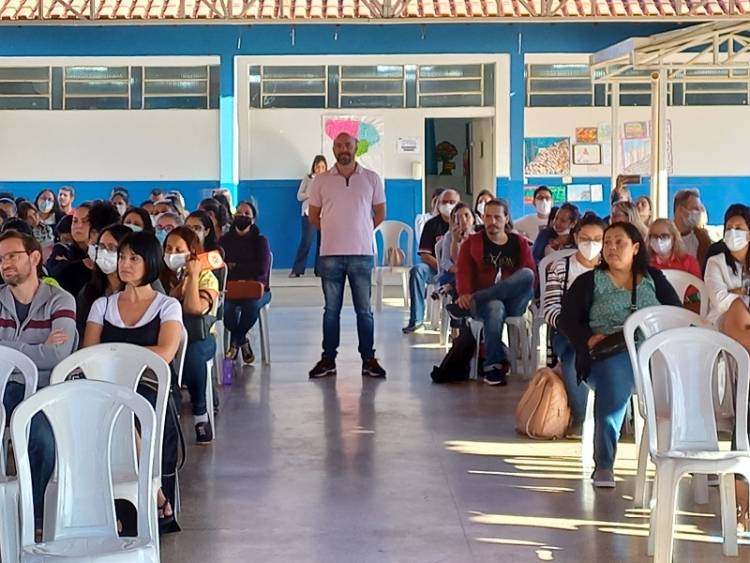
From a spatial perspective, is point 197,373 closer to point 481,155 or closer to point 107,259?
point 107,259

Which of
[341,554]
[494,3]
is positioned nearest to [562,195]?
[494,3]

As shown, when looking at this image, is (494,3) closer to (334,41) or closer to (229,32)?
(334,41)

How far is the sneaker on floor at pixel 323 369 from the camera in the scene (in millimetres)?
8508

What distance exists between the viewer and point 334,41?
16.1m

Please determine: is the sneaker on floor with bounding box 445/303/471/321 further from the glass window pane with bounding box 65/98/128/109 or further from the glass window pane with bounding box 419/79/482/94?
the glass window pane with bounding box 65/98/128/109

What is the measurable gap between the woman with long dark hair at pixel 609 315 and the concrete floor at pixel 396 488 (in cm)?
29

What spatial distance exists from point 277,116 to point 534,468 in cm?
1092

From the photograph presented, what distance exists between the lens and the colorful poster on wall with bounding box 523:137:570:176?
16203 mm

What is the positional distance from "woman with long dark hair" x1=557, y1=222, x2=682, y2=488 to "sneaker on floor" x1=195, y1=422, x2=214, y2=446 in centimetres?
197

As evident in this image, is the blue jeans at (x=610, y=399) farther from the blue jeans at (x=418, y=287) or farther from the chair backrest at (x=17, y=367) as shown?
the blue jeans at (x=418, y=287)

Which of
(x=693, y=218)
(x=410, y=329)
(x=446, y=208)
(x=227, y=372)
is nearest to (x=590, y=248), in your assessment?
(x=693, y=218)

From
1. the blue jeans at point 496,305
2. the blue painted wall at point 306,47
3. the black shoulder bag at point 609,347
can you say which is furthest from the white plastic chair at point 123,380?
the blue painted wall at point 306,47

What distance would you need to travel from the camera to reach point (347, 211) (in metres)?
8.23

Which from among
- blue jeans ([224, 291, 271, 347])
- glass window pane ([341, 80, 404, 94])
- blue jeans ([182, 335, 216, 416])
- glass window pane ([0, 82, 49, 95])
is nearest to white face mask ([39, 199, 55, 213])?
blue jeans ([224, 291, 271, 347])
